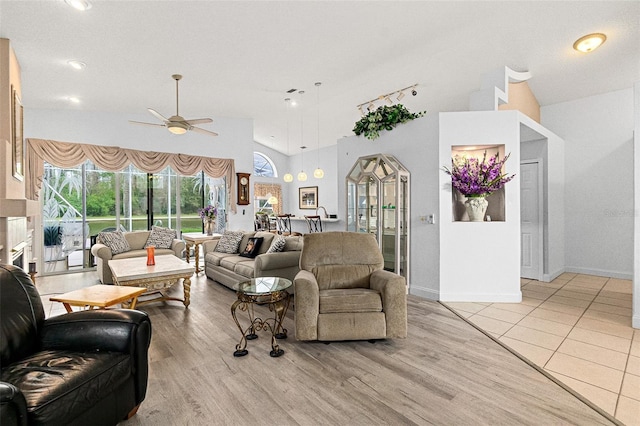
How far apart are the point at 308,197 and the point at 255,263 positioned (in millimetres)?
7217

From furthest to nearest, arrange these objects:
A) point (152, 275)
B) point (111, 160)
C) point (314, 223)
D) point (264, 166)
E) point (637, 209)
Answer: point (264, 166), point (314, 223), point (111, 160), point (152, 275), point (637, 209)

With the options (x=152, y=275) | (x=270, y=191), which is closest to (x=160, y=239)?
(x=152, y=275)

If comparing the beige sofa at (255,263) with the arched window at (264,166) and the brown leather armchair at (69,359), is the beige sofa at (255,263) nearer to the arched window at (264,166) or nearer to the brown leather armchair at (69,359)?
the brown leather armchair at (69,359)

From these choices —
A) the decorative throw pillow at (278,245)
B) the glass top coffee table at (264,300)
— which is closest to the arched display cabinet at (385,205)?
the decorative throw pillow at (278,245)

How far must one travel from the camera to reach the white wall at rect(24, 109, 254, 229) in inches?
230

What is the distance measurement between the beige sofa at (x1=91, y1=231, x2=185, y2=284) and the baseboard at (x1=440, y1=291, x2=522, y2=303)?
14.7ft

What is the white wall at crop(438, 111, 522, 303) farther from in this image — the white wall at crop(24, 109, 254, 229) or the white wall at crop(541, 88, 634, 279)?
the white wall at crop(24, 109, 254, 229)

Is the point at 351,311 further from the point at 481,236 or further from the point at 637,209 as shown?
the point at 637,209

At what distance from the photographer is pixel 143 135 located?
6680 mm

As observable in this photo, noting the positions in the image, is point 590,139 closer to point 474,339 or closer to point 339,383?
point 474,339

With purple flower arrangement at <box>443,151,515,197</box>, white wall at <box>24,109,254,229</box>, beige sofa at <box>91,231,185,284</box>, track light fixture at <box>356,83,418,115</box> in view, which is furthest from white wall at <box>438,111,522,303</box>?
white wall at <box>24,109,254,229</box>

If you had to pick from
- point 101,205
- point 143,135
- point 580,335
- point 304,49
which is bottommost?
point 580,335

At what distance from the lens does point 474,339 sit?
3000mm

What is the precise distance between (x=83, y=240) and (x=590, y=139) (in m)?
9.83
